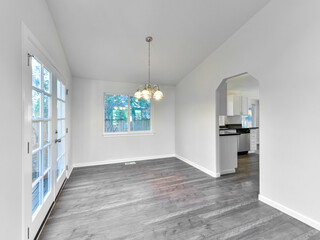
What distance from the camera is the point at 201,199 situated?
2.44 m

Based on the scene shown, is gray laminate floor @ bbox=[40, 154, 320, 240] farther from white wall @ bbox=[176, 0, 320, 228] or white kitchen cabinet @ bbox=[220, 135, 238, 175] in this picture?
white wall @ bbox=[176, 0, 320, 228]

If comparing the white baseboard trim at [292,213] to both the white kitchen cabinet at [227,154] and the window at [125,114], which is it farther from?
the window at [125,114]

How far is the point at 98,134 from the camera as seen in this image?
421 cm

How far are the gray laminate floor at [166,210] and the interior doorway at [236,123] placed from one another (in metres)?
0.52

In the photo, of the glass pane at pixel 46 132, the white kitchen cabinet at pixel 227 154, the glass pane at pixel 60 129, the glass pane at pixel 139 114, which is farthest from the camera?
the glass pane at pixel 139 114

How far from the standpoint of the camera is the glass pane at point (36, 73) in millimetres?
1609

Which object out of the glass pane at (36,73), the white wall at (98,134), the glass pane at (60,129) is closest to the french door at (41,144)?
the glass pane at (36,73)

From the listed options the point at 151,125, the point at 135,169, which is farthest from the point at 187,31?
the point at 135,169

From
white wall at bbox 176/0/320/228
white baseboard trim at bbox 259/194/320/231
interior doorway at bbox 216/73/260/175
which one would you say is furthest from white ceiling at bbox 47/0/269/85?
white baseboard trim at bbox 259/194/320/231

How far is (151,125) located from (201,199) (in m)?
2.85

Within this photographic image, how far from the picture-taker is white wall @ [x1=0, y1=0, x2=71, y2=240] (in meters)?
1.07

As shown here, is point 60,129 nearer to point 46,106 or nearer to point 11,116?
point 46,106

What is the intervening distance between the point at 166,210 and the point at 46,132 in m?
2.07

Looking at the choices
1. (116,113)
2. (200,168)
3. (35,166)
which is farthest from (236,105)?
(35,166)
